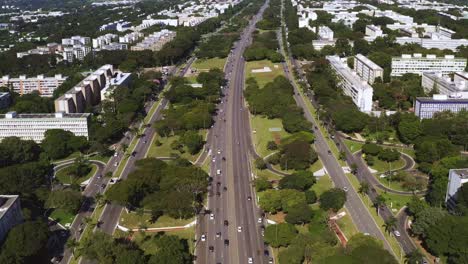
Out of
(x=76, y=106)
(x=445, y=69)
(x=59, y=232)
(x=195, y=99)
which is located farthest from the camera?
(x=445, y=69)

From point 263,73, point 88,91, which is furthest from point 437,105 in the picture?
point 88,91

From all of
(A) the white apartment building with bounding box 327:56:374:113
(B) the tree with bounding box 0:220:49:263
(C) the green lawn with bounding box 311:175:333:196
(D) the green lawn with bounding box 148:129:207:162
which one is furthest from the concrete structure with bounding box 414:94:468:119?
(B) the tree with bounding box 0:220:49:263

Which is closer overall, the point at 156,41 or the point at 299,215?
the point at 299,215

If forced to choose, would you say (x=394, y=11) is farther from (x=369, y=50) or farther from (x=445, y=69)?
(x=445, y=69)

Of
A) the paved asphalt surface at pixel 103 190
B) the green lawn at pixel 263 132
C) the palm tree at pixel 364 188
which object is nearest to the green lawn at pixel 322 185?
the palm tree at pixel 364 188

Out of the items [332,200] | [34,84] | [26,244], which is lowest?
[332,200]

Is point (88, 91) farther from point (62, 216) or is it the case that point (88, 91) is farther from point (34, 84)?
point (62, 216)

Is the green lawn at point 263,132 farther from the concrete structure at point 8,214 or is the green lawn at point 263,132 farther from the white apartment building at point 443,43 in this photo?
the white apartment building at point 443,43

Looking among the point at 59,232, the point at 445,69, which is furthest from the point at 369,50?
the point at 59,232
